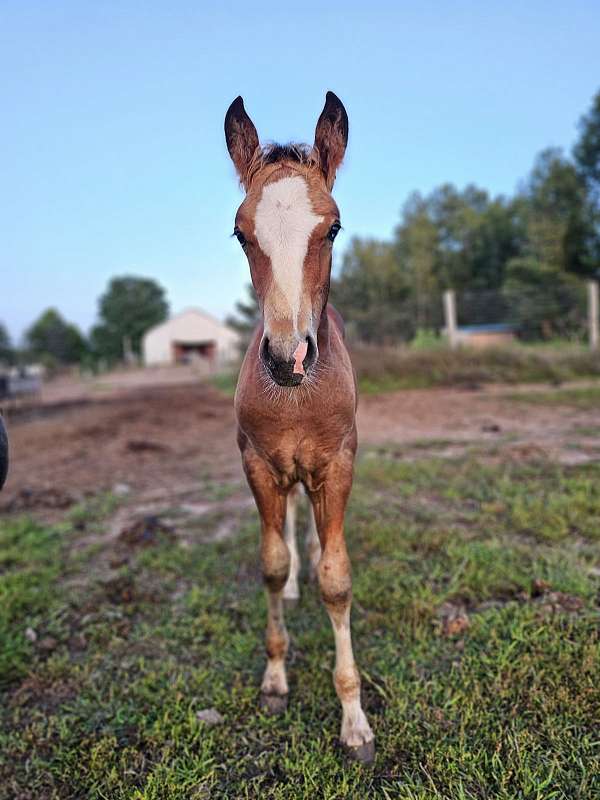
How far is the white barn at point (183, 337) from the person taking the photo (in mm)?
55219

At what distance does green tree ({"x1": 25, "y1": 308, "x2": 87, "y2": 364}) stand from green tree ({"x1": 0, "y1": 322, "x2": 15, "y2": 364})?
11829 millimetres

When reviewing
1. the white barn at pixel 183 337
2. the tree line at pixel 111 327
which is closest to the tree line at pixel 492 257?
the white barn at pixel 183 337

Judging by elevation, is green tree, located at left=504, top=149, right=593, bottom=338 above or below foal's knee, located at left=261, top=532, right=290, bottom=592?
above

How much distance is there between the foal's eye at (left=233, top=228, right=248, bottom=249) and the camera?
187cm

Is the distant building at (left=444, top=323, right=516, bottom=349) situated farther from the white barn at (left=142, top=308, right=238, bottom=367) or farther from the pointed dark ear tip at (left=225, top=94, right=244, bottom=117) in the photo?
the white barn at (left=142, top=308, right=238, bottom=367)

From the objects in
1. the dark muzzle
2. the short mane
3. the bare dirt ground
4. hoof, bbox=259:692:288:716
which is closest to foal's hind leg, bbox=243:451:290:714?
hoof, bbox=259:692:288:716

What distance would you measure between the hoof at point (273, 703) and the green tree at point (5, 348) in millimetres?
49939

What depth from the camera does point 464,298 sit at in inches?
663

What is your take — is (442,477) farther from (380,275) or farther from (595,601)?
(380,275)

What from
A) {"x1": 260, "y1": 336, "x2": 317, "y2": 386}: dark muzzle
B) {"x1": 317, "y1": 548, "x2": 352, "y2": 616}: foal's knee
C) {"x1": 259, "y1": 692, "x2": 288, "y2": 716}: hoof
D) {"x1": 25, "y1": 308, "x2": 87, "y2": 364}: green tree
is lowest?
{"x1": 259, "y1": 692, "x2": 288, "y2": 716}: hoof

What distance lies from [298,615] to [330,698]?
0.69 meters

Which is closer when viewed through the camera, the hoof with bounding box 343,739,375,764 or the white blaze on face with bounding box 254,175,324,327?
the white blaze on face with bounding box 254,175,324,327

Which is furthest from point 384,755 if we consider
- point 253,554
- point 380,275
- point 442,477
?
point 380,275

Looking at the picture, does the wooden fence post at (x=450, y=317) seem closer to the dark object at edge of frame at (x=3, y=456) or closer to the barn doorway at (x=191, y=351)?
the dark object at edge of frame at (x=3, y=456)
